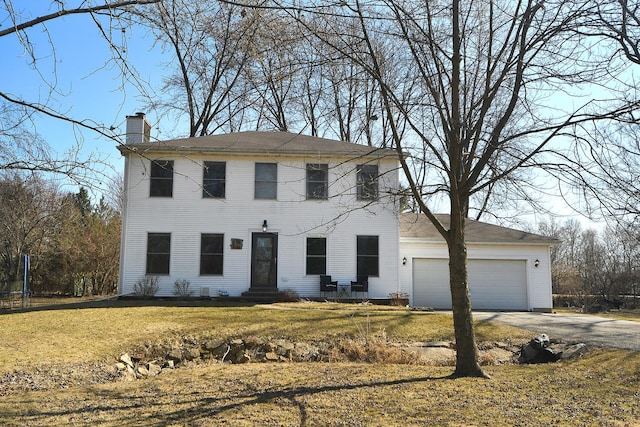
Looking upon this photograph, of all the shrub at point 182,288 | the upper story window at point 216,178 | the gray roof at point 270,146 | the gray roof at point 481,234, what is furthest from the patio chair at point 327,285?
the upper story window at point 216,178

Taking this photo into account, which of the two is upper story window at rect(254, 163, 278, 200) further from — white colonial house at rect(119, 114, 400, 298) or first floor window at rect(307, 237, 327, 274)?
Result: first floor window at rect(307, 237, 327, 274)

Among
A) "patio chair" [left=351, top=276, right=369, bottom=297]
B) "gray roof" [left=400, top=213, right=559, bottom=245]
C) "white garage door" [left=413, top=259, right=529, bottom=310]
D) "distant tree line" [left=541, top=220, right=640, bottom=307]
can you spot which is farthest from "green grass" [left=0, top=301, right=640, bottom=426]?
"distant tree line" [left=541, top=220, right=640, bottom=307]

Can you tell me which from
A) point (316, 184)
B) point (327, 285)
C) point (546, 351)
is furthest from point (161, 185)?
point (546, 351)

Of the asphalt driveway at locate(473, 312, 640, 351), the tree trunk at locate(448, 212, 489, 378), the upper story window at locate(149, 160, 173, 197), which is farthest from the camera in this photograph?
the upper story window at locate(149, 160, 173, 197)

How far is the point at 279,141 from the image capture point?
19812 mm

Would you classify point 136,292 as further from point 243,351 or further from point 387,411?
point 387,411

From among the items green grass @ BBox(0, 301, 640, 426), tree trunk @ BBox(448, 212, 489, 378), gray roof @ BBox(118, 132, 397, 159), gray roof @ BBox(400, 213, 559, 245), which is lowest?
green grass @ BBox(0, 301, 640, 426)

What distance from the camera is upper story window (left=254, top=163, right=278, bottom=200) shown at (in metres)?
18.5

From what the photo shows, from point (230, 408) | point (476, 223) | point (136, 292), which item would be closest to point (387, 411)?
point (230, 408)

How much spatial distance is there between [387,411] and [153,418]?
281 centimetres

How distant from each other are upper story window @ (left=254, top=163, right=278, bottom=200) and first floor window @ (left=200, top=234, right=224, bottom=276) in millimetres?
2164

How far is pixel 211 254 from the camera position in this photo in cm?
1798

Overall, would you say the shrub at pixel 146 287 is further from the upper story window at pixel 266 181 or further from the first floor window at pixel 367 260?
the first floor window at pixel 367 260

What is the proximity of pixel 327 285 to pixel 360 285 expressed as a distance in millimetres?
1204
